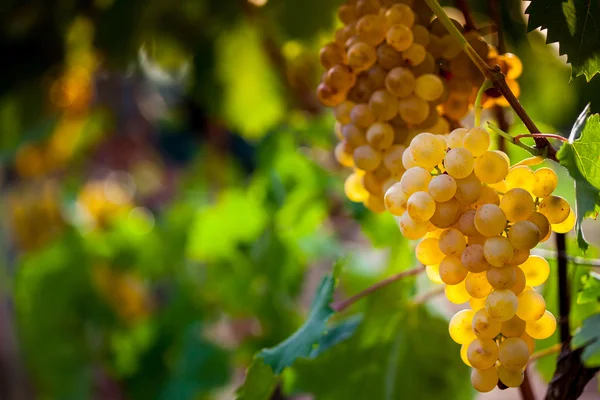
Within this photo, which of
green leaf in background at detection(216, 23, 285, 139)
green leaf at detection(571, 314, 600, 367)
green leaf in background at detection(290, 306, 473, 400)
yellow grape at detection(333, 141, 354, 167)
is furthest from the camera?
green leaf in background at detection(216, 23, 285, 139)

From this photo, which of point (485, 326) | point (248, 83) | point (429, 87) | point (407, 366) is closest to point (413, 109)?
point (429, 87)

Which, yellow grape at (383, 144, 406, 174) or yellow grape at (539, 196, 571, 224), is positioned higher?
yellow grape at (539, 196, 571, 224)

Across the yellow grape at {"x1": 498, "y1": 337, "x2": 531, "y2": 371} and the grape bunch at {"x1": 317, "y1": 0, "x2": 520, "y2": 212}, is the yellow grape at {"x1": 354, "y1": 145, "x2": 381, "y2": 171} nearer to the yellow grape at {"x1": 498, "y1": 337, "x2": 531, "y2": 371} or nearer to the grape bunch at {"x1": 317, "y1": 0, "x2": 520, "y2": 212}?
the grape bunch at {"x1": 317, "y1": 0, "x2": 520, "y2": 212}

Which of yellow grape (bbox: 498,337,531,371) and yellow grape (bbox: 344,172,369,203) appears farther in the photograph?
yellow grape (bbox: 344,172,369,203)

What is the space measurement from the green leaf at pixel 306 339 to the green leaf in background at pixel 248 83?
1.74ft

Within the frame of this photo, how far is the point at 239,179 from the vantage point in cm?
125

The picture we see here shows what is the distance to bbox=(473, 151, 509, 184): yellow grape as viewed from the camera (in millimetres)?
263

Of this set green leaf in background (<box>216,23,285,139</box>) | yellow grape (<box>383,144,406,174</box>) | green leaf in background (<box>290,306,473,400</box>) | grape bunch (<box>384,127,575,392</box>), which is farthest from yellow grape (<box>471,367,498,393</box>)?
green leaf in background (<box>216,23,285,139</box>)

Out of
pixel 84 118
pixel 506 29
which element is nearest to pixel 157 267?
pixel 84 118

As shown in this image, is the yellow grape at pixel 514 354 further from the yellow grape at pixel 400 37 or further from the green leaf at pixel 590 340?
the yellow grape at pixel 400 37

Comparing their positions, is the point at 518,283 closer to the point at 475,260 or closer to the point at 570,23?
the point at 475,260

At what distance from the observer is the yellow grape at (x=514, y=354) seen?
257mm

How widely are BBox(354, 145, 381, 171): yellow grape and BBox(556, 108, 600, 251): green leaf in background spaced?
0.10 m

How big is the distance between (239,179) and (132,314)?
0.33m
